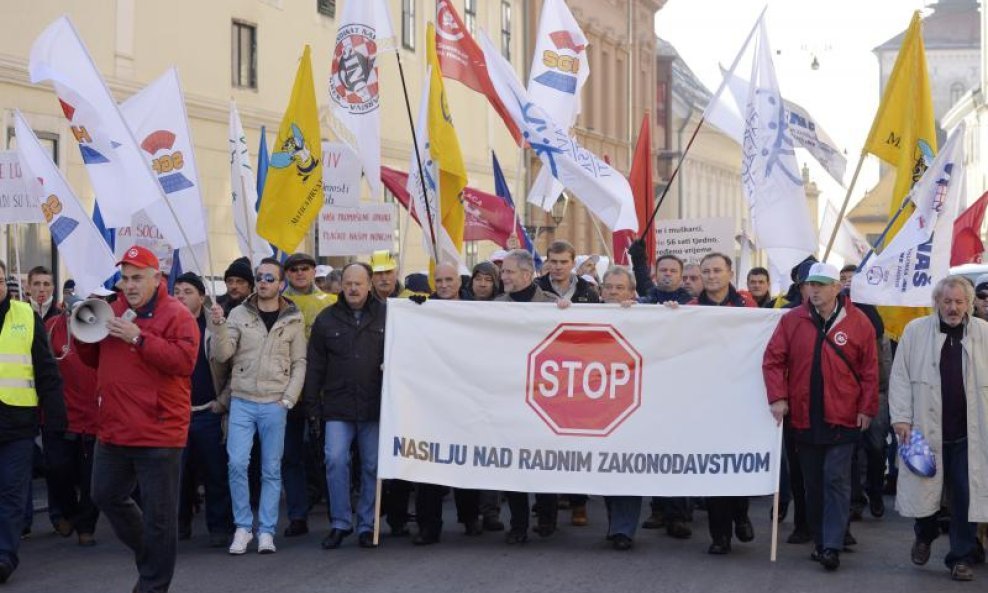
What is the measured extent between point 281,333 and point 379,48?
4.21 metres

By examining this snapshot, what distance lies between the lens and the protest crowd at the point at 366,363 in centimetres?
850

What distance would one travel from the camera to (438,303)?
10672 millimetres

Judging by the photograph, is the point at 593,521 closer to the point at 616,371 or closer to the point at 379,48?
the point at 616,371

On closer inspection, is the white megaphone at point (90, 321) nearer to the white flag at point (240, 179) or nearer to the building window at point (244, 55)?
the white flag at point (240, 179)

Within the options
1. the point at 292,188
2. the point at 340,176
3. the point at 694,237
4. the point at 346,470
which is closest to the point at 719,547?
the point at 346,470

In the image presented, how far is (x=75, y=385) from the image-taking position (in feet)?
37.1

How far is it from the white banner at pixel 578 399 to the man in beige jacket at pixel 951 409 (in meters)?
0.92

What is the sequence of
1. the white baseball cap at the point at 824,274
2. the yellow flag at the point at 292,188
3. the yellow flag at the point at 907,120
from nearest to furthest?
the white baseball cap at the point at 824,274, the yellow flag at the point at 907,120, the yellow flag at the point at 292,188

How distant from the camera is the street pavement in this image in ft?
30.5

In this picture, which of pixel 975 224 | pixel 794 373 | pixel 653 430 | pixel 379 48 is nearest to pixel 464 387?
pixel 653 430

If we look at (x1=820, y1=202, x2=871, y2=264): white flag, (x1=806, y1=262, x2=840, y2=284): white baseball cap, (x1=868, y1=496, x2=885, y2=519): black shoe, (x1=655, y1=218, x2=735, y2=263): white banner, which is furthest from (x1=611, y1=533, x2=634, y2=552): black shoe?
(x1=820, y1=202, x2=871, y2=264): white flag

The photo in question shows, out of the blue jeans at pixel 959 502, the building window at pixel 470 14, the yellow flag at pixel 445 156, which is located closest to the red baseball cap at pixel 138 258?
the blue jeans at pixel 959 502

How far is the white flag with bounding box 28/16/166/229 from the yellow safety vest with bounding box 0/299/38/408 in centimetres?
141

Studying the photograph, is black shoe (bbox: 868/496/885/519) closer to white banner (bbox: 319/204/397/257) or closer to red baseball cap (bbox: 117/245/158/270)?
white banner (bbox: 319/204/397/257)
